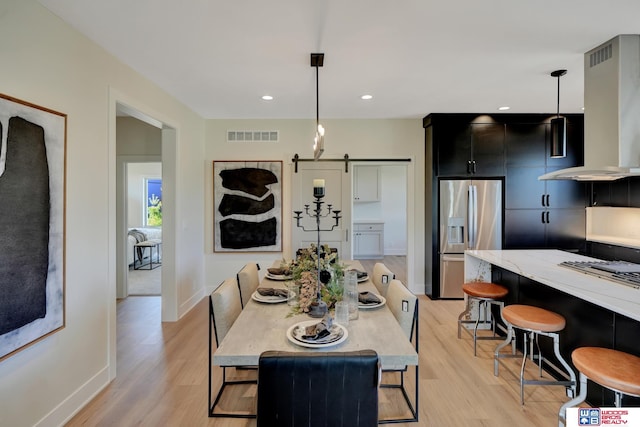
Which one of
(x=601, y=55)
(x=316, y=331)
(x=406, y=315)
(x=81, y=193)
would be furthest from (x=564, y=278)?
(x=81, y=193)

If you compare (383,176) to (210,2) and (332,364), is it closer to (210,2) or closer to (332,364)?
(210,2)

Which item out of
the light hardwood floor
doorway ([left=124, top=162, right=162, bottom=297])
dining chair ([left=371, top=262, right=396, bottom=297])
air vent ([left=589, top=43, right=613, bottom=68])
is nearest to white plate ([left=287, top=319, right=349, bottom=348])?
the light hardwood floor

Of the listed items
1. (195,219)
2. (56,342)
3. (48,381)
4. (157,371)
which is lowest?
(157,371)

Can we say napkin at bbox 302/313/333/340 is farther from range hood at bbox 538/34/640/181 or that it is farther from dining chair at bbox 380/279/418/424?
range hood at bbox 538/34/640/181

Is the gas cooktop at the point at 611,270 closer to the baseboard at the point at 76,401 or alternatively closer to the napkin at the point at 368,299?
the napkin at the point at 368,299

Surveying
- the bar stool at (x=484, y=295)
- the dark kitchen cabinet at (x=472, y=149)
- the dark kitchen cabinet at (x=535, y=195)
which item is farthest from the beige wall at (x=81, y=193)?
the dark kitchen cabinet at (x=535, y=195)

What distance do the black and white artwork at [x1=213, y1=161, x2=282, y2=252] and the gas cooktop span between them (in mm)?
3545

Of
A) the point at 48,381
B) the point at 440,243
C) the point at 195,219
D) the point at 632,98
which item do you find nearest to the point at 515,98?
the point at 632,98

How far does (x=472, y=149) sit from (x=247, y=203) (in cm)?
335

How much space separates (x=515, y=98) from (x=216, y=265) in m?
4.62

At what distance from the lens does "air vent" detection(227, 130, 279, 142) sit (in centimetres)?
500

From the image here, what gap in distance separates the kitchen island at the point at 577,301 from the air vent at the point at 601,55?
1676 millimetres

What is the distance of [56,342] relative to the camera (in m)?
2.10

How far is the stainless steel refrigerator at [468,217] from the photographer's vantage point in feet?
15.3
